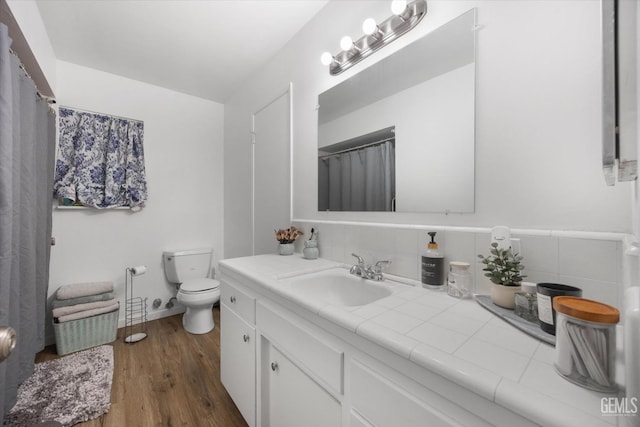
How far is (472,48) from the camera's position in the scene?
995mm

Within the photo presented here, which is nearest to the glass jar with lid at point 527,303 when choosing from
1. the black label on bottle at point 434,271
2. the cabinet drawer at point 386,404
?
the black label on bottle at point 434,271

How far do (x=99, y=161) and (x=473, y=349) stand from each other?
2.97 metres

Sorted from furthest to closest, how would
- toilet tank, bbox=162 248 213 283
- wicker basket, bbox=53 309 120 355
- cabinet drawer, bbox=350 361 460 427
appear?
toilet tank, bbox=162 248 213 283 → wicker basket, bbox=53 309 120 355 → cabinet drawer, bbox=350 361 460 427

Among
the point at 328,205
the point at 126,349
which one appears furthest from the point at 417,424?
the point at 126,349

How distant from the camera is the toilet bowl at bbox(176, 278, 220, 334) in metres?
2.17

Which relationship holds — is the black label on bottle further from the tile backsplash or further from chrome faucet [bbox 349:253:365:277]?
chrome faucet [bbox 349:253:365:277]

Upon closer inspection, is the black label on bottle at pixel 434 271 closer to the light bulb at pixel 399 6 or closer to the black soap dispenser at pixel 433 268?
the black soap dispenser at pixel 433 268

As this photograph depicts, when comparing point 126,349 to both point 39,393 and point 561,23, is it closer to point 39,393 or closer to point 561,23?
point 39,393

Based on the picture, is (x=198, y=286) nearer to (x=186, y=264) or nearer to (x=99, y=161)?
(x=186, y=264)

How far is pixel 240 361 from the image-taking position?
131 cm

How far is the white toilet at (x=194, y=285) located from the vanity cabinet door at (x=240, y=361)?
32.3 inches

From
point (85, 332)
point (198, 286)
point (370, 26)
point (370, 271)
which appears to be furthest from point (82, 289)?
point (370, 26)

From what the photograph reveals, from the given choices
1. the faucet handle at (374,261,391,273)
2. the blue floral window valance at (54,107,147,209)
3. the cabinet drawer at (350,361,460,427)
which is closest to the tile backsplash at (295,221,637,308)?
the faucet handle at (374,261,391,273)

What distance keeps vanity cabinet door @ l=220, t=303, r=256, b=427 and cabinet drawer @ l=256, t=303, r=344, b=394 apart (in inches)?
7.3
